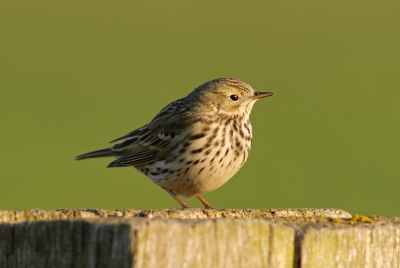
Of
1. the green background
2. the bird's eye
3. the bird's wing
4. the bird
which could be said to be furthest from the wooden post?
the green background

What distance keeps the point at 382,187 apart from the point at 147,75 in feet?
29.0

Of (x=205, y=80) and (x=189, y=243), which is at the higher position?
(x=205, y=80)

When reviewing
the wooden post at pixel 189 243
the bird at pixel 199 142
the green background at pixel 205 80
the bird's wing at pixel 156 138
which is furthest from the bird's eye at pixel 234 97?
the wooden post at pixel 189 243

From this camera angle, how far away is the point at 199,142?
29.5ft

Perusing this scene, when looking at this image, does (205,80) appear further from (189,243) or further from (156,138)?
(189,243)

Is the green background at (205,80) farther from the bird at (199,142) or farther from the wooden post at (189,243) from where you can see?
the wooden post at (189,243)

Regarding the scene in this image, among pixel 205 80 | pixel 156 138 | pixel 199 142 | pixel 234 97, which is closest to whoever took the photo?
pixel 199 142

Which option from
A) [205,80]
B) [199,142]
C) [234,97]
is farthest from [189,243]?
[205,80]

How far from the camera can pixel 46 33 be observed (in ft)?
81.1

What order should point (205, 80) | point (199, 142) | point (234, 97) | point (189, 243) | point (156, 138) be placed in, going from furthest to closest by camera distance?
point (205, 80)
point (156, 138)
point (234, 97)
point (199, 142)
point (189, 243)

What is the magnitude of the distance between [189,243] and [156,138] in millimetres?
6403

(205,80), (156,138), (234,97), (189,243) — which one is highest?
(205,80)

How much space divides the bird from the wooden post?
4.78m

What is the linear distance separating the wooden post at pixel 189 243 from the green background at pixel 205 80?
31.2ft
